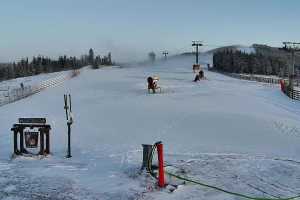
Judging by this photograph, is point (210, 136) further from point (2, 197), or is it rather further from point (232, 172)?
point (2, 197)

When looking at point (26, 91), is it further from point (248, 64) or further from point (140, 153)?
point (248, 64)

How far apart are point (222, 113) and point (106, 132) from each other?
7408 millimetres

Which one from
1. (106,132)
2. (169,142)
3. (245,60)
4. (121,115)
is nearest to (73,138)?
(106,132)

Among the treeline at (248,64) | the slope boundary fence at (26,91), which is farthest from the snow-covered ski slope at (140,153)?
the treeline at (248,64)

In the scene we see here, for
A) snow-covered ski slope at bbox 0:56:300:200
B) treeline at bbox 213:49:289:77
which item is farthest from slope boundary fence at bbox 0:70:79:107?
treeline at bbox 213:49:289:77

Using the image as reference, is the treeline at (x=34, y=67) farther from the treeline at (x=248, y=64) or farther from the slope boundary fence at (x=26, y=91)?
the slope boundary fence at (x=26, y=91)

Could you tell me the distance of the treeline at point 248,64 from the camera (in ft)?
488

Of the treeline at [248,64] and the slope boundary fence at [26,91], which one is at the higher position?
the treeline at [248,64]

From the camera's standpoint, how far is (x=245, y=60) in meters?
160

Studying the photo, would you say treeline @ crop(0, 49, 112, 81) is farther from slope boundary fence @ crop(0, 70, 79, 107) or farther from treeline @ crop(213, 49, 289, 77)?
slope boundary fence @ crop(0, 70, 79, 107)

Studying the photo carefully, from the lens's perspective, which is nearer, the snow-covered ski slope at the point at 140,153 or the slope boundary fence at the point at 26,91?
the snow-covered ski slope at the point at 140,153

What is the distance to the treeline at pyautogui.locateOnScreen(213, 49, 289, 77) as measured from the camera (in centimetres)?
14862

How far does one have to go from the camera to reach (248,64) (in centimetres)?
15762

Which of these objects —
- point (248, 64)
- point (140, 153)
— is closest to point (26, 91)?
point (140, 153)
